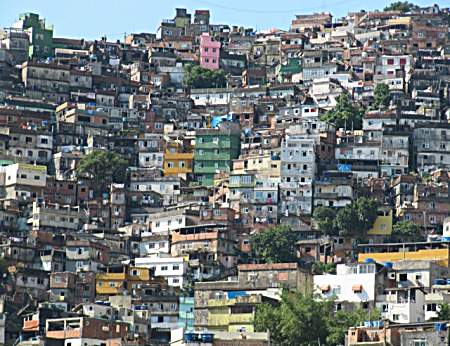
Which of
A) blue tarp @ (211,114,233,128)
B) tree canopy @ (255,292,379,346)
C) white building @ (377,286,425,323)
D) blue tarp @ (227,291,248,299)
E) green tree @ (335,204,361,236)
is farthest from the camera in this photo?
blue tarp @ (211,114,233,128)

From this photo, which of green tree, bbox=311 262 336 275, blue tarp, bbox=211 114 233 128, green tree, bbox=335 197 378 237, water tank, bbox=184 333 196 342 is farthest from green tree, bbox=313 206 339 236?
water tank, bbox=184 333 196 342

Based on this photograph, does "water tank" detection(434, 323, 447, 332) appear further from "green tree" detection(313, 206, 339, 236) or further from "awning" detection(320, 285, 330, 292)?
"green tree" detection(313, 206, 339, 236)

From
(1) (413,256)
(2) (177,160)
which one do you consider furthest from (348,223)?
(2) (177,160)

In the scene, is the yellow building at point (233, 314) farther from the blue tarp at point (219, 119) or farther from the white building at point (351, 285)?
the blue tarp at point (219, 119)

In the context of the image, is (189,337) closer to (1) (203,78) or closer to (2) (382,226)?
(2) (382,226)

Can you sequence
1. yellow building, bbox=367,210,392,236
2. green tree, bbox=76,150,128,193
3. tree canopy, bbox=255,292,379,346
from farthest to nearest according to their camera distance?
green tree, bbox=76,150,128,193 → yellow building, bbox=367,210,392,236 → tree canopy, bbox=255,292,379,346

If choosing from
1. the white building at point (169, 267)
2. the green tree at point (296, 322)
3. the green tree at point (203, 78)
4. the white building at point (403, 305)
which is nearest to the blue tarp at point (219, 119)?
the green tree at point (203, 78)
